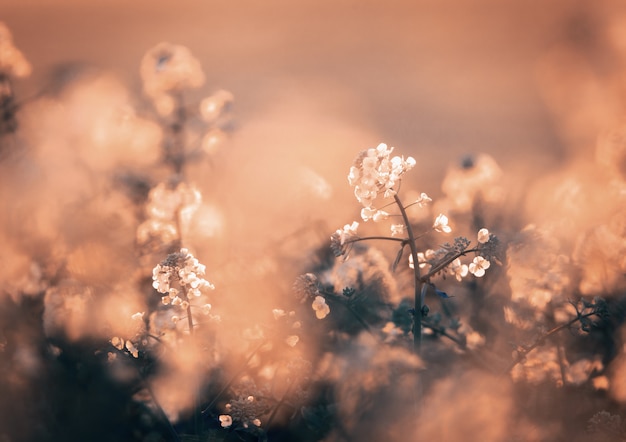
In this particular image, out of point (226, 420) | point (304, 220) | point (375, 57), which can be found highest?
point (375, 57)

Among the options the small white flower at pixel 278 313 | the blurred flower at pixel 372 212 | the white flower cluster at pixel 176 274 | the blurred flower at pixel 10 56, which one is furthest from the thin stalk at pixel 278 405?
the blurred flower at pixel 10 56

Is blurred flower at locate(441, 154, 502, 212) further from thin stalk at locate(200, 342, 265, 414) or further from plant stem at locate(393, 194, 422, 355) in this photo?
thin stalk at locate(200, 342, 265, 414)

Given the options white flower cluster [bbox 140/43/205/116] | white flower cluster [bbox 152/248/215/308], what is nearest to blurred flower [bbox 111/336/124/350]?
white flower cluster [bbox 152/248/215/308]

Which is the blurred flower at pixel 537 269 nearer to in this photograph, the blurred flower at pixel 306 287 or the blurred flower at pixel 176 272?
the blurred flower at pixel 306 287

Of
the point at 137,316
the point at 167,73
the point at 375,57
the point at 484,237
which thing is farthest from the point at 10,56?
the point at 484,237

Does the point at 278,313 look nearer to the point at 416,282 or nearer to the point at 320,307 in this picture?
the point at 320,307
